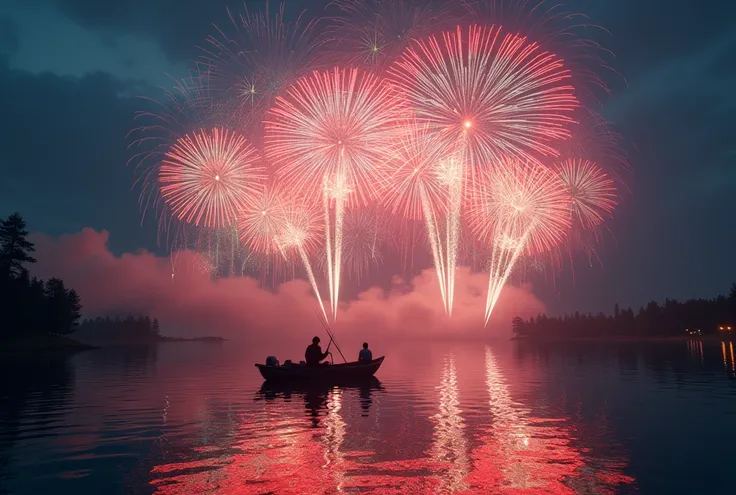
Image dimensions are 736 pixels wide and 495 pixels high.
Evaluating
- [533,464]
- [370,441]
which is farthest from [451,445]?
[533,464]

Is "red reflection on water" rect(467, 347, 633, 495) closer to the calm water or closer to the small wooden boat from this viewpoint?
the calm water

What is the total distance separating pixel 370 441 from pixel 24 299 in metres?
120

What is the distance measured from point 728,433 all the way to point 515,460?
12.2 metres

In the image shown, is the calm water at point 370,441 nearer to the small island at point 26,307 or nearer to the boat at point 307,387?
the boat at point 307,387

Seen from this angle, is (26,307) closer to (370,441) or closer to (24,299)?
(24,299)

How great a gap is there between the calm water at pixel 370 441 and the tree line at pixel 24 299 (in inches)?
3322

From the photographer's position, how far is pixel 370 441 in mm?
21328

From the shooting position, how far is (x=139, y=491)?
1501 centimetres

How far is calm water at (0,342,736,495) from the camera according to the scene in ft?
51.4

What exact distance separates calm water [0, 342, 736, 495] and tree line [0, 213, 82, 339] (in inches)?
3322

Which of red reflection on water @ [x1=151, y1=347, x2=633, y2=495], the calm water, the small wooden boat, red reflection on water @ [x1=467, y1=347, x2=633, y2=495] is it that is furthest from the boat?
red reflection on water @ [x1=467, y1=347, x2=633, y2=495]

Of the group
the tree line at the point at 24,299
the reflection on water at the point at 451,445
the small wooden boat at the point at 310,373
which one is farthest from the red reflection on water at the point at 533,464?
the tree line at the point at 24,299

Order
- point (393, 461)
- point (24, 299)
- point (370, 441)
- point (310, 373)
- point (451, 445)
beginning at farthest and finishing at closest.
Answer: point (24, 299), point (310, 373), point (370, 441), point (451, 445), point (393, 461)

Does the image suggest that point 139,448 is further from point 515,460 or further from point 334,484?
point 515,460
